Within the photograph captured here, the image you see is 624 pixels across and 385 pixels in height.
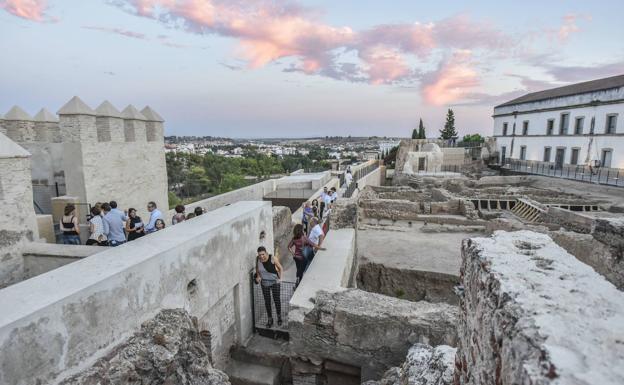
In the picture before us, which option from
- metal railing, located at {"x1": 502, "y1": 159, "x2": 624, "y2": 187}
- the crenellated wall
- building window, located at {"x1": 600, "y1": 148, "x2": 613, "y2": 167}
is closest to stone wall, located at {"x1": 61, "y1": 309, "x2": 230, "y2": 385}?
the crenellated wall

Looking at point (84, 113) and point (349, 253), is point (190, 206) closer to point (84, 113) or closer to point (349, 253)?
point (84, 113)

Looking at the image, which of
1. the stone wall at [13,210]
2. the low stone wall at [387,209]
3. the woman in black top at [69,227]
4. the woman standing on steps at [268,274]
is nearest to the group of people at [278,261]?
the woman standing on steps at [268,274]

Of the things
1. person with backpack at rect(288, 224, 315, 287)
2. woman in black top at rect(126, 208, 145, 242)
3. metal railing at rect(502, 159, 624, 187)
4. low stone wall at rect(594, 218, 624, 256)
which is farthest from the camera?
metal railing at rect(502, 159, 624, 187)

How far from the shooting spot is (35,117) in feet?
29.1

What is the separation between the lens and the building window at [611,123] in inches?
1210

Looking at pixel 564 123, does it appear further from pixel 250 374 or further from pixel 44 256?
pixel 44 256

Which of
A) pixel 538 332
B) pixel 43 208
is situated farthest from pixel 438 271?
pixel 43 208

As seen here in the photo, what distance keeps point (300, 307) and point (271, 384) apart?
1397mm

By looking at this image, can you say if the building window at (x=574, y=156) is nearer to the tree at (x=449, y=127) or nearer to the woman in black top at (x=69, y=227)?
the tree at (x=449, y=127)

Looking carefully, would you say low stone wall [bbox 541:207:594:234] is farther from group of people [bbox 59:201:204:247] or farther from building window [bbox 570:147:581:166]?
building window [bbox 570:147:581:166]

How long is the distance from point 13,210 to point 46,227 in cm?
141

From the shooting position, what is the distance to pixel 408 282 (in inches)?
391

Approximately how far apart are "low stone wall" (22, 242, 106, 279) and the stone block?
3.91 feet

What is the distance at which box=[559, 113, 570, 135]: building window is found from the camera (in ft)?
118
